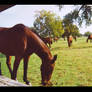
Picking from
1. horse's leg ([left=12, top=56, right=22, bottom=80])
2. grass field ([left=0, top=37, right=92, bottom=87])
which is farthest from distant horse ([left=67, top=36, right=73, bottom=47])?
horse's leg ([left=12, top=56, right=22, bottom=80])

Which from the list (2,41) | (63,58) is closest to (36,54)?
(63,58)

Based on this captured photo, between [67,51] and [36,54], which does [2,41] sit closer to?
[36,54]

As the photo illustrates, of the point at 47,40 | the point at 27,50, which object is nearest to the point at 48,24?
the point at 47,40

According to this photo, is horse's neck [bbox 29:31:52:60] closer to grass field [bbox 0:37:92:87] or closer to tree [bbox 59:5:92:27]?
grass field [bbox 0:37:92:87]

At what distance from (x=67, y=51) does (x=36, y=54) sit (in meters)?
0.49

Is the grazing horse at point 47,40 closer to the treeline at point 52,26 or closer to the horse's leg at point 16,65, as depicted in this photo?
the treeline at point 52,26

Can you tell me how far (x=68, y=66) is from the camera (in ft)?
7.84

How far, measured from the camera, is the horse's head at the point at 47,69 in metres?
2.44

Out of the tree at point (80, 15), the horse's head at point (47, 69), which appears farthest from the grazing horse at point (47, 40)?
the tree at point (80, 15)

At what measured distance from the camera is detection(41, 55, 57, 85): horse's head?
2.44 m

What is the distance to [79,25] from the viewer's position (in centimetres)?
256

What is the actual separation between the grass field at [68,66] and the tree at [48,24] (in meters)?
0.18

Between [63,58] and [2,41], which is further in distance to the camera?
[2,41]
